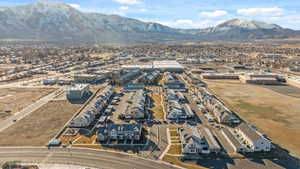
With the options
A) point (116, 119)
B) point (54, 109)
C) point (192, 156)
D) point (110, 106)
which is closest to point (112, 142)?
point (116, 119)

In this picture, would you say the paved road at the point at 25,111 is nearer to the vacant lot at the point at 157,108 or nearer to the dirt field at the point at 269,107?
the vacant lot at the point at 157,108

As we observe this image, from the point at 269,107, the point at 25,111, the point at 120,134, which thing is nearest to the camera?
the point at 120,134

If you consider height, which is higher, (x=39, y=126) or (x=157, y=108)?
(x=157, y=108)

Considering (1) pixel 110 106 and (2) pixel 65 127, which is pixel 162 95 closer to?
(1) pixel 110 106

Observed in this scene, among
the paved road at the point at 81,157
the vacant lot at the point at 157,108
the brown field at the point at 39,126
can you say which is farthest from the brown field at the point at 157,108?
the brown field at the point at 39,126

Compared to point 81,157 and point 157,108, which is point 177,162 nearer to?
point 81,157

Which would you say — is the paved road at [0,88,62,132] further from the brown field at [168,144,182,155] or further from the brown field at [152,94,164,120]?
the brown field at [168,144,182,155]

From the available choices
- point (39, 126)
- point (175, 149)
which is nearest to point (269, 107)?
point (175, 149)
